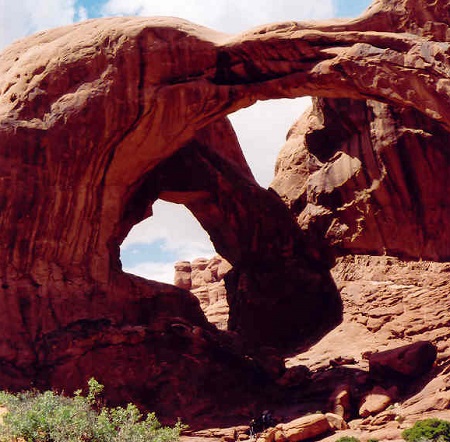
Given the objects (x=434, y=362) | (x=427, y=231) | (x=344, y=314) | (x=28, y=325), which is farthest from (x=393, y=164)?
(x=28, y=325)

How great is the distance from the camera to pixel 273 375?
2155 cm

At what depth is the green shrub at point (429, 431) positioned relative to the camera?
14.3 metres

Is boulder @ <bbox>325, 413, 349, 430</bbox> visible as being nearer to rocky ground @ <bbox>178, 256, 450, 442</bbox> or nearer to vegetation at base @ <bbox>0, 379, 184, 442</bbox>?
rocky ground @ <bbox>178, 256, 450, 442</bbox>

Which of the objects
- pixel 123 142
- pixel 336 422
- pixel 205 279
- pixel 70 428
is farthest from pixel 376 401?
pixel 205 279

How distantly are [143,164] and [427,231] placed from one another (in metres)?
10.4

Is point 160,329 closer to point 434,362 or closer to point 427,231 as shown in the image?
point 434,362

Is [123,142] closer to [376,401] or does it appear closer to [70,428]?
[376,401]

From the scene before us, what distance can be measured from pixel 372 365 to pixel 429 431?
524 cm

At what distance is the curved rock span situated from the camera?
64.3ft

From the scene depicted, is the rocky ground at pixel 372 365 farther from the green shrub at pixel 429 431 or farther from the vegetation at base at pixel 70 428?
the vegetation at base at pixel 70 428

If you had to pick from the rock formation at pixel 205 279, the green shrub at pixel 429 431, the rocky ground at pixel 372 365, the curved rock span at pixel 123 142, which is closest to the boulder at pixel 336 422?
the rocky ground at pixel 372 365

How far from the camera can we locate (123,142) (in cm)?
2177

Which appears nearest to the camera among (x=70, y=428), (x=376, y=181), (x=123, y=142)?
(x=70, y=428)

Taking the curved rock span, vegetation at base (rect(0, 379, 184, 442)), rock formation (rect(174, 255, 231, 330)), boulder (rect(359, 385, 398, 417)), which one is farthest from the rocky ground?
rock formation (rect(174, 255, 231, 330))
